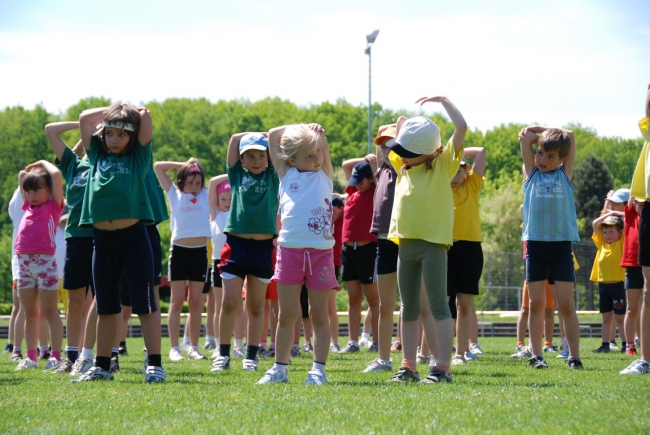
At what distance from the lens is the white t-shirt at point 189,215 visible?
1114cm

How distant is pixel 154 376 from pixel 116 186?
1.67 metres

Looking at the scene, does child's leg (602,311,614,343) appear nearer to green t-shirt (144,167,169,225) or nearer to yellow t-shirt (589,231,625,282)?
yellow t-shirt (589,231,625,282)

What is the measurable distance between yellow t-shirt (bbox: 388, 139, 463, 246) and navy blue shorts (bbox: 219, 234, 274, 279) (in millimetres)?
1718

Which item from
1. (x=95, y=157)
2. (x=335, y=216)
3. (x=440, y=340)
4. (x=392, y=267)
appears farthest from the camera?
(x=335, y=216)

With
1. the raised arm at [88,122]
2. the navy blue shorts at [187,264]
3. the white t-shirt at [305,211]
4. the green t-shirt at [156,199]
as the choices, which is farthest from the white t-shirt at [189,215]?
the white t-shirt at [305,211]

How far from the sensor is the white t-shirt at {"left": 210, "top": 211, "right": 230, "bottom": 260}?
1195 cm

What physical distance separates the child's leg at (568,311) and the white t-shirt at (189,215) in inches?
190

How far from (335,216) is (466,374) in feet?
16.4

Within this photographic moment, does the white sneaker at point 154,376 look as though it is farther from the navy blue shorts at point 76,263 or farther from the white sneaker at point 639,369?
the white sneaker at point 639,369

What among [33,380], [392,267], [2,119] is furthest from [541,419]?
[2,119]

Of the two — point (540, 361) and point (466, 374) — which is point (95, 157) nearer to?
point (466, 374)

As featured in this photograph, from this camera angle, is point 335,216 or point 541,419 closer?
point 541,419

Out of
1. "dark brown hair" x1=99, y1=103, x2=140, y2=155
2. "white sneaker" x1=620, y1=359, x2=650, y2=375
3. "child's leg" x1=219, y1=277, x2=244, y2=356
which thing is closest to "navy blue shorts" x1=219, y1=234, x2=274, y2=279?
"child's leg" x1=219, y1=277, x2=244, y2=356

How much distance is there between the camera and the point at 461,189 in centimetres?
955
